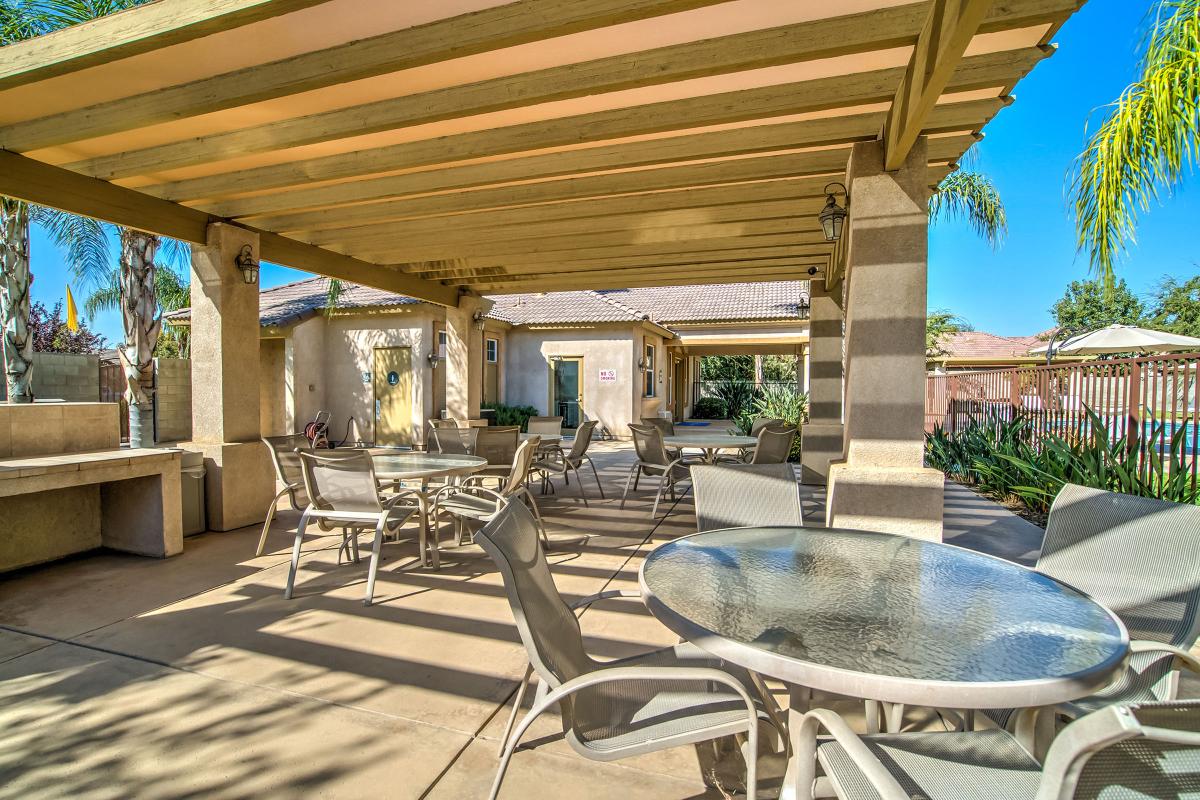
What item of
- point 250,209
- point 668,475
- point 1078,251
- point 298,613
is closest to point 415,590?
point 298,613

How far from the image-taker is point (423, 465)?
15.9 feet

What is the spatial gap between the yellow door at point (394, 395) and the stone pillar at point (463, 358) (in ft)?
13.4

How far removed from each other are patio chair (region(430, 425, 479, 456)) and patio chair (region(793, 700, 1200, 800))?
493cm

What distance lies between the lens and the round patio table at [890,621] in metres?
1.23

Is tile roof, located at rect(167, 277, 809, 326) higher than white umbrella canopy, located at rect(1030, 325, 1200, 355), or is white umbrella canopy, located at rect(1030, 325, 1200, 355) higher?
tile roof, located at rect(167, 277, 809, 326)

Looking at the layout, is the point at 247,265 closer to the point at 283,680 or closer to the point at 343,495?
the point at 343,495

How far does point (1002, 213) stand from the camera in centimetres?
1120

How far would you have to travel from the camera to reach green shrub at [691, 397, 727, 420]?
82.0 feet

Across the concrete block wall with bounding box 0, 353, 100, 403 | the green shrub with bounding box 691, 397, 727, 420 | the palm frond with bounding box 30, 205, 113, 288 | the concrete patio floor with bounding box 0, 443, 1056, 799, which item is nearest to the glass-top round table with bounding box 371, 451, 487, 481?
the concrete patio floor with bounding box 0, 443, 1056, 799

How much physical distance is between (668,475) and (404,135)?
425cm

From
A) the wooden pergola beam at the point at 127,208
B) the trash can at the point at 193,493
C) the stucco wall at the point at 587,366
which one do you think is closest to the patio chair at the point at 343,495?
the trash can at the point at 193,493

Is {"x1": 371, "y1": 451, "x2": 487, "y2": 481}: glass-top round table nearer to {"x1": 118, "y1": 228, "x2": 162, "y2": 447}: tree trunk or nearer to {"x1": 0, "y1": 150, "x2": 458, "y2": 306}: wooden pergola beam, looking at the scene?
{"x1": 0, "y1": 150, "x2": 458, "y2": 306}: wooden pergola beam

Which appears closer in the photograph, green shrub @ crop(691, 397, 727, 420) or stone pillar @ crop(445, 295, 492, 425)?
stone pillar @ crop(445, 295, 492, 425)

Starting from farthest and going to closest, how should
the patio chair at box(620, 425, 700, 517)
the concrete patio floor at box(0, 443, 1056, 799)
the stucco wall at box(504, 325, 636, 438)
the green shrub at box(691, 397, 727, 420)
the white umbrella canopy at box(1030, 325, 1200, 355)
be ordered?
the green shrub at box(691, 397, 727, 420)
the stucco wall at box(504, 325, 636, 438)
the white umbrella canopy at box(1030, 325, 1200, 355)
the patio chair at box(620, 425, 700, 517)
the concrete patio floor at box(0, 443, 1056, 799)
